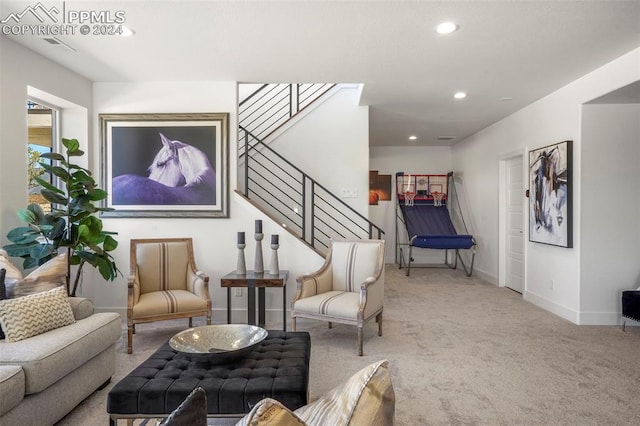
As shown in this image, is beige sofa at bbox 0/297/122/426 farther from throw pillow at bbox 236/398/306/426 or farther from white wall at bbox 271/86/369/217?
white wall at bbox 271/86/369/217

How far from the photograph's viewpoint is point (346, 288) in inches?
158

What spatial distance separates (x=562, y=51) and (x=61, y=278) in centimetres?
441

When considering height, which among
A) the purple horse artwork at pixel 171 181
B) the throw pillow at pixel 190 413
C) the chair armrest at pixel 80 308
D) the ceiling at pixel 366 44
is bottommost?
the chair armrest at pixel 80 308

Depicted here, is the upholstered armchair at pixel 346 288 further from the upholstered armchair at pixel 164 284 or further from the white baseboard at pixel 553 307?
the white baseboard at pixel 553 307

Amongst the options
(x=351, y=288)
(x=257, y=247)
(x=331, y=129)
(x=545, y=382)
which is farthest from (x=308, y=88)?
(x=545, y=382)

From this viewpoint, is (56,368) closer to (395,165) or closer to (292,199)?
(292,199)

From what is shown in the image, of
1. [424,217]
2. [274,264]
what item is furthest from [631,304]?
[424,217]

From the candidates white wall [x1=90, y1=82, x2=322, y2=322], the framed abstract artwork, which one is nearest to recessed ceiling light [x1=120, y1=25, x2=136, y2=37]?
white wall [x1=90, y1=82, x2=322, y2=322]

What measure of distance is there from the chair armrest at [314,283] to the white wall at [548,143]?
271 cm

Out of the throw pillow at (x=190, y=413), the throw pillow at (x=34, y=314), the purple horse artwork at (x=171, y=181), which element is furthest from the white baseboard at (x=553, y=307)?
the throw pillow at (x=34, y=314)

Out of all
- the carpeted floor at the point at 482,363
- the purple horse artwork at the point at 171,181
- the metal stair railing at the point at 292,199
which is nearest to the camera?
the carpeted floor at the point at 482,363

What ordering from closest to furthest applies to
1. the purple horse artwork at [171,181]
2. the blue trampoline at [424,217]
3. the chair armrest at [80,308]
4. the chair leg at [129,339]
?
the chair armrest at [80,308], the chair leg at [129,339], the purple horse artwork at [171,181], the blue trampoline at [424,217]

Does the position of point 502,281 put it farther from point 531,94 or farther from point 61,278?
point 61,278

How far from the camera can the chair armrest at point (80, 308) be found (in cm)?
266
